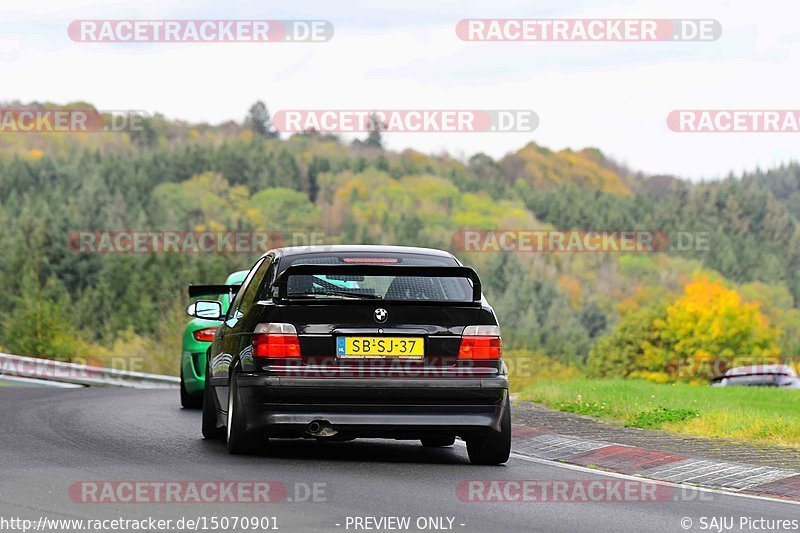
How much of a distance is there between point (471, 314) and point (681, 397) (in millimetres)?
7191

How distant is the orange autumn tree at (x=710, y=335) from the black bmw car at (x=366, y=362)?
108101mm

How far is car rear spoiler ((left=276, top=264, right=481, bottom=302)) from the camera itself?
9.95 m

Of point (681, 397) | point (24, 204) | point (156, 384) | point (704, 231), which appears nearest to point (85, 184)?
point (24, 204)

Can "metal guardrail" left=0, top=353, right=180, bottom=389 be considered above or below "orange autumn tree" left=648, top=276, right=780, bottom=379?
above

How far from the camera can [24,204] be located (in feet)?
554

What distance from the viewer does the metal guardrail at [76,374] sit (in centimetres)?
3008

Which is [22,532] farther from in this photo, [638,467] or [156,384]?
[156,384]

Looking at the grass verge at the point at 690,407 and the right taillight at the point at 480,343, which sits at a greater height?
the right taillight at the point at 480,343

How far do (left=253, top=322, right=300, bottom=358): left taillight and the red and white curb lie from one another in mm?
2627

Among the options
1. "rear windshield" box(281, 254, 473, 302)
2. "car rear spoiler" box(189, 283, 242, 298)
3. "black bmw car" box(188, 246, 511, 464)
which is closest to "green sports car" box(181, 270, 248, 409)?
"car rear spoiler" box(189, 283, 242, 298)

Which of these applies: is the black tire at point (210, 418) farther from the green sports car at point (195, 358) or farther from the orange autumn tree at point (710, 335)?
the orange autumn tree at point (710, 335)
